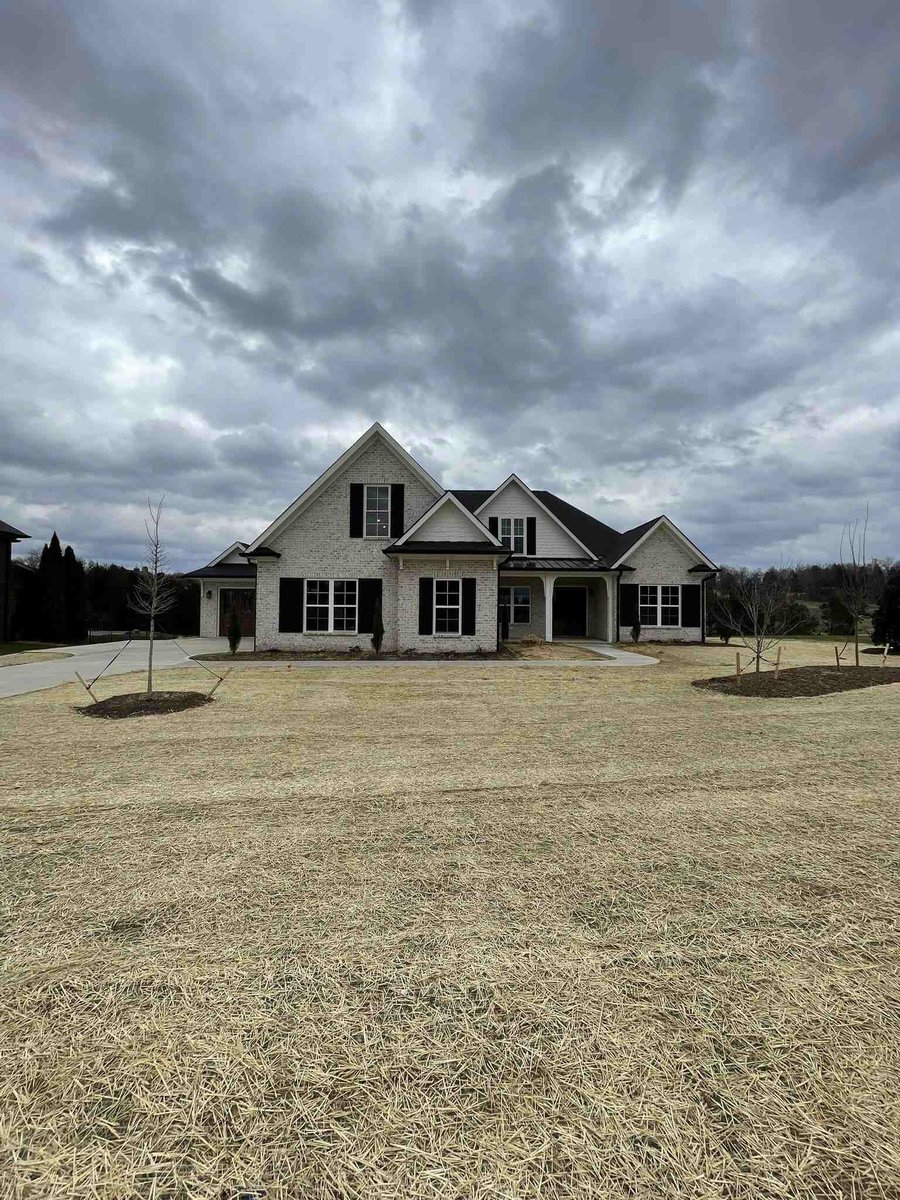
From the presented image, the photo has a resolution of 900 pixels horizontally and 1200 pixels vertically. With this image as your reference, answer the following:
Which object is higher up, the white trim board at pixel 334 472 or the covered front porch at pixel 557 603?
the white trim board at pixel 334 472

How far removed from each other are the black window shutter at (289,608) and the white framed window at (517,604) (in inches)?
335

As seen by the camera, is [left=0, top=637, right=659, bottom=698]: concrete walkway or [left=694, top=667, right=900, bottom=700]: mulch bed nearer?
[left=694, top=667, right=900, bottom=700]: mulch bed

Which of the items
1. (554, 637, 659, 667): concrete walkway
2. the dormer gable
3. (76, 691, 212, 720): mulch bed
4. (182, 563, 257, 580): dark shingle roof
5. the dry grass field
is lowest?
the dry grass field

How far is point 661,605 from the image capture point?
22781mm

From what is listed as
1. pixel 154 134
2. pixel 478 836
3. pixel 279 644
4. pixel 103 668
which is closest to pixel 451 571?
pixel 279 644

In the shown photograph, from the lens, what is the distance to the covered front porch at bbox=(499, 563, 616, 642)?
69.0ft

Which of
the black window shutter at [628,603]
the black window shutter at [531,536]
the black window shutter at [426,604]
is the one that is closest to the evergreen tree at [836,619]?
the black window shutter at [628,603]

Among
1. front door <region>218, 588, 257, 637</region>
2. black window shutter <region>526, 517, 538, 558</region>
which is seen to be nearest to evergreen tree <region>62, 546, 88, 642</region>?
front door <region>218, 588, 257, 637</region>

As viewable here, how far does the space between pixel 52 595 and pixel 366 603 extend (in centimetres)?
2022

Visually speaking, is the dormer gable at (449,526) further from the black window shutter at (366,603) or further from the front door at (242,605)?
the front door at (242,605)

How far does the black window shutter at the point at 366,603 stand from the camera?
18.7 m

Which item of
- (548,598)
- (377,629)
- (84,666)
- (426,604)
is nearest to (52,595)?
(84,666)

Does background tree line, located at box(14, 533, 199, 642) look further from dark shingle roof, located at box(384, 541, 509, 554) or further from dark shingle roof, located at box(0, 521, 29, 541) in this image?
dark shingle roof, located at box(384, 541, 509, 554)

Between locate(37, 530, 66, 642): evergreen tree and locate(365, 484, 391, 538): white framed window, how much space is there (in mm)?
20216
